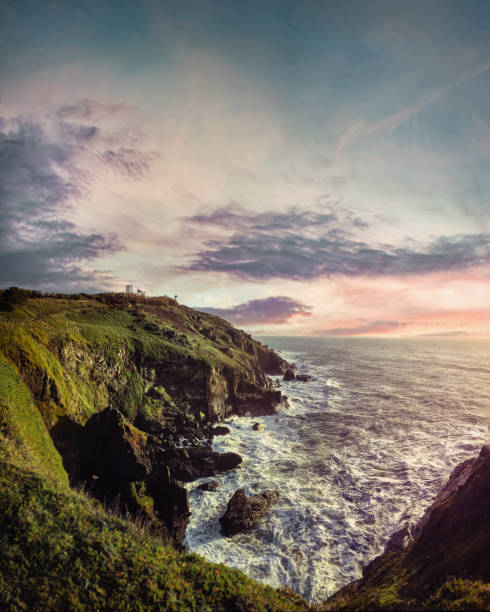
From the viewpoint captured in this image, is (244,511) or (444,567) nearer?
(444,567)

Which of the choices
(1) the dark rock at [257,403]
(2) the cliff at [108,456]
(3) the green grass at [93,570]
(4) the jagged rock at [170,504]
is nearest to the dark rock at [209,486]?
(2) the cliff at [108,456]

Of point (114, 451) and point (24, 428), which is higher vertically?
point (24, 428)

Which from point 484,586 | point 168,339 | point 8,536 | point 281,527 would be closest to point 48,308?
point 168,339

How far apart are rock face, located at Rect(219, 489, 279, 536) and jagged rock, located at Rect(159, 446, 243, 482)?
5992mm

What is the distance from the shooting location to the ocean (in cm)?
1819

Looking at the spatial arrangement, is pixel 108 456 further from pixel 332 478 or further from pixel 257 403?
pixel 257 403

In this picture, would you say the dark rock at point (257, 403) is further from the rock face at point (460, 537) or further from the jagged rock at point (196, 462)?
the rock face at point (460, 537)

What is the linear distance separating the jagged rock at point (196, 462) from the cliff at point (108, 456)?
0.10 meters

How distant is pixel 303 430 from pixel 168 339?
24.3 m

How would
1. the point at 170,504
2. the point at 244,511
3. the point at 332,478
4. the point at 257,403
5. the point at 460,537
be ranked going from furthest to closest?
the point at 257,403, the point at 332,478, the point at 244,511, the point at 170,504, the point at 460,537

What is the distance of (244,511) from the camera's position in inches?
841

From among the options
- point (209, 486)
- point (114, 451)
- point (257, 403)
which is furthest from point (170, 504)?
point (257, 403)

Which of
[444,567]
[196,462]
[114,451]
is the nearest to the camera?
[444,567]

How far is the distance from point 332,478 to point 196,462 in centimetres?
1251
